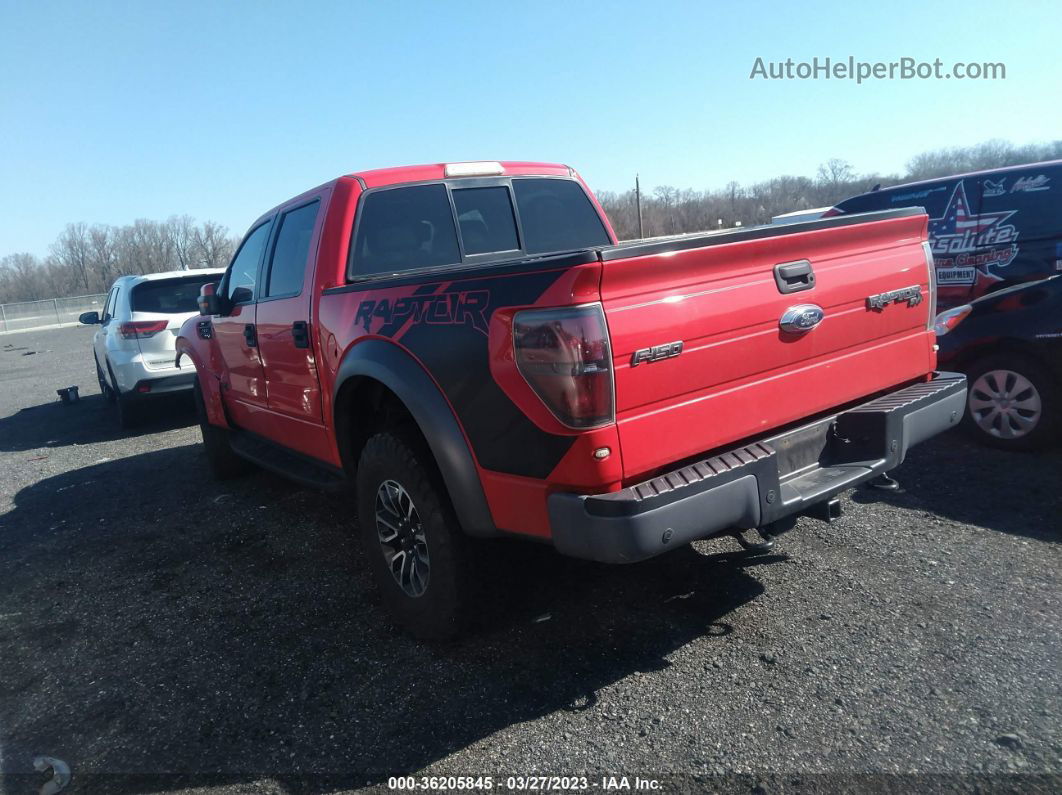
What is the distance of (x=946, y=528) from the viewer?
4016mm

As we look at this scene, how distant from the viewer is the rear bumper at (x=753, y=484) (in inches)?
91.3

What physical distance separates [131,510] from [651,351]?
5.10 meters

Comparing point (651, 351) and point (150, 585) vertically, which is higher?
point (651, 351)

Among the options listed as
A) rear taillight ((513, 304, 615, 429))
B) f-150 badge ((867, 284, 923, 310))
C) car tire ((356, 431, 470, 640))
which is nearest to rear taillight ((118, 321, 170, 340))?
car tire ((356, 431, 470, 640))

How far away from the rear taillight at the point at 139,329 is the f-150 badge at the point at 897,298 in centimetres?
797

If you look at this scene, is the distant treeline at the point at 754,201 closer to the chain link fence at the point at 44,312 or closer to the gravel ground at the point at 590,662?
the gravel ground at the point at 590,662

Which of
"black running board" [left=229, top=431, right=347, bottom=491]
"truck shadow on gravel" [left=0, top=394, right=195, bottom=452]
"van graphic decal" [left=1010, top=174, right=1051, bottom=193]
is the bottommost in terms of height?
"truck shadow on gravel" [left=0, top=394, right=195, bottom=452]

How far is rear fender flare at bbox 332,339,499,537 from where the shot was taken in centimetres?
274

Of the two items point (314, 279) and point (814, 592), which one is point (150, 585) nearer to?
point (314, 279)

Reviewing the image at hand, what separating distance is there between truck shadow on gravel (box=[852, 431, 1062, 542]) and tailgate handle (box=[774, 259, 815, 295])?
202 cm

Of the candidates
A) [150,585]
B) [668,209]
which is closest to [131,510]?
[150,585]

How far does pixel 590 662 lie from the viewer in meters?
3.04

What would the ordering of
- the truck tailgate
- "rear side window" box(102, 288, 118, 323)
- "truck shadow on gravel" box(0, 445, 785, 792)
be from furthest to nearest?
"rear side window" box(102, 288, 118, 323) < "truck shadow on gravel" box(0, 445, 785, 792) < the truck tailgate

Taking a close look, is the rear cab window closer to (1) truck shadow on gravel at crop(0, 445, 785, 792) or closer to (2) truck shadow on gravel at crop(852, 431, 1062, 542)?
(1) truck shadow on gravel at crop(0, 445, 785, 792)
